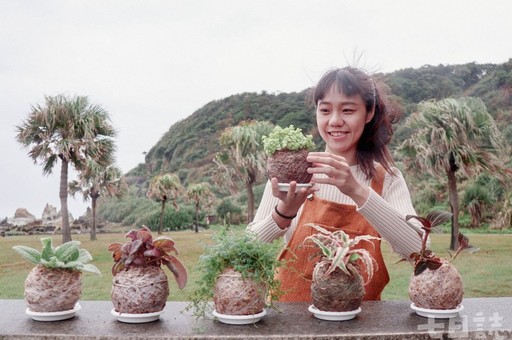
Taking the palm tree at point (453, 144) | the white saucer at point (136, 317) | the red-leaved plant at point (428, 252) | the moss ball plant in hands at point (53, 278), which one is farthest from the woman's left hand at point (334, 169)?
the palm tree at point (453, 144)

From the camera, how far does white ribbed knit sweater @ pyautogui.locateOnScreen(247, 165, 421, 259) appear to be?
2.13m

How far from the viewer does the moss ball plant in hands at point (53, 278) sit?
1.96 meters

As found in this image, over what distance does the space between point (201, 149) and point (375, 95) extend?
29.4 metres

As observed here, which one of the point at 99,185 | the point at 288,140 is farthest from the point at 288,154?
the point at 99,185

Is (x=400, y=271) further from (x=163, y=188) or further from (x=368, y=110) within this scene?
(x=368, y=110)

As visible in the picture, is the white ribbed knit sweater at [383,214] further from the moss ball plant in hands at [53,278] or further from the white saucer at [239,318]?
the moss ball plant in hands at [53,278]

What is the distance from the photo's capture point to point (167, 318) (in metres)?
2.00

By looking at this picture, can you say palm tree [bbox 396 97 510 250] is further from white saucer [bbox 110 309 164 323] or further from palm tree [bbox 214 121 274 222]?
white saucer [bbox 110 309 164 323]

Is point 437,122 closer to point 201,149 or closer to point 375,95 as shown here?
point 375,95

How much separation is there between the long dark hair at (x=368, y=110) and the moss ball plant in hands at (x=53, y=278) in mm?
1262

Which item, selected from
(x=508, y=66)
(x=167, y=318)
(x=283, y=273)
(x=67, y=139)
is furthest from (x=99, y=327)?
(x=508, y=66)

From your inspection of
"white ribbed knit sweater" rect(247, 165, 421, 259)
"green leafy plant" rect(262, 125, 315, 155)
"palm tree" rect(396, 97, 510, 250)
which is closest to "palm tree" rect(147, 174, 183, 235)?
"palm tree" rect(396, 97, 510, 250)

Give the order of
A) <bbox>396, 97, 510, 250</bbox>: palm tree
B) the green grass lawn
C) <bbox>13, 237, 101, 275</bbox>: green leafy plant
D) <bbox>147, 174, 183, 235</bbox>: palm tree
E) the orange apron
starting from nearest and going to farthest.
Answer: <bbox>13, 237, 101, 275</bbox>: green leafy plant
the orange apron
the green grass lawn
<bbox>396, 97, 510, 250</bbox>: palm tree
<bbox>147, 174, 183, 235</bbox>: palm tree

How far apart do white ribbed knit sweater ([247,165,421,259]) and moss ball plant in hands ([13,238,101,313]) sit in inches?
27.6
